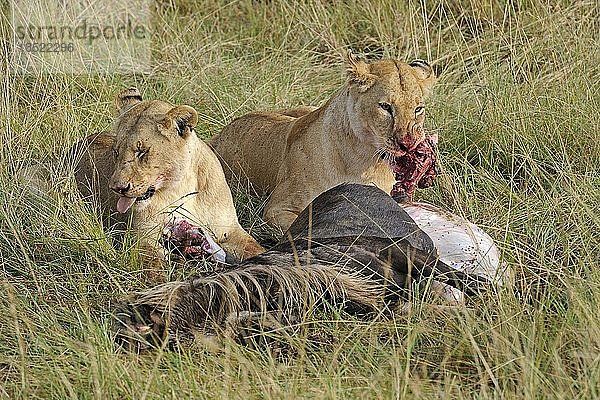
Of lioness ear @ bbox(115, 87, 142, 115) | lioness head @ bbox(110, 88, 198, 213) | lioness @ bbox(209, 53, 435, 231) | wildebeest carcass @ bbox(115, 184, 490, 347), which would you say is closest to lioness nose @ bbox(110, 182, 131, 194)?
lioness head @ bbox(110, 88, 198, 213)

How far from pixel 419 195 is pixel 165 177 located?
141cm

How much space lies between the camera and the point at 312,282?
11.9 ft

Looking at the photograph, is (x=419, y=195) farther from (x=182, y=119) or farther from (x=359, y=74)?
(x=182, y=119)

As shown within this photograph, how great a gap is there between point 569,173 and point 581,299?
1.29 meters

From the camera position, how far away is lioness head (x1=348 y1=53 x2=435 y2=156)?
4.86 m

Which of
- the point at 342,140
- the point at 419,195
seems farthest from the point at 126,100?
the point at 419,195

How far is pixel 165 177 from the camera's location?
4.56 m

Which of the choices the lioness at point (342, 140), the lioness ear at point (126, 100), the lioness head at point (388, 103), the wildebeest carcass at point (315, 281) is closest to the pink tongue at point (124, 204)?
the lioness ear at point (126, 100)

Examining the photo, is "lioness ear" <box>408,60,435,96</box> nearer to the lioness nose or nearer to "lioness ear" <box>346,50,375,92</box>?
"lioness ear" <box>346,50,375,92</box>

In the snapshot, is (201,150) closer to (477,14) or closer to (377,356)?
(377,356)

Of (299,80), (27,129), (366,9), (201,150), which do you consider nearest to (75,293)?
(201,150)

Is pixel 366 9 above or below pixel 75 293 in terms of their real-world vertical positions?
above

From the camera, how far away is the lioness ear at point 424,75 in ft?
16.7

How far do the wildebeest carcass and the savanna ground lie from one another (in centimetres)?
9
